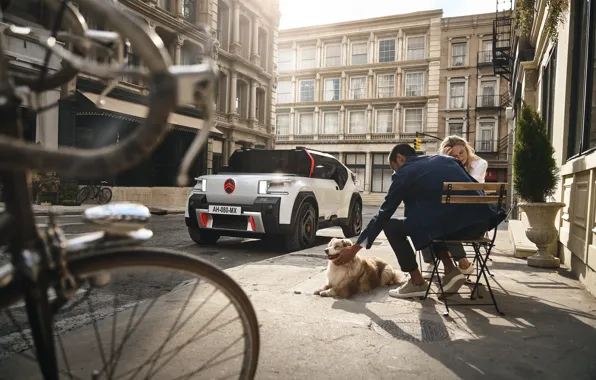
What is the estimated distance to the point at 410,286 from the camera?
3.93 meters

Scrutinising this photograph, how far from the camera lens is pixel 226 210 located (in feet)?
22.8

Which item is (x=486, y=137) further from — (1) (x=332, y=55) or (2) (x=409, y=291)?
(2) (x=409, y=291)

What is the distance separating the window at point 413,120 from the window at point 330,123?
21.6 feet

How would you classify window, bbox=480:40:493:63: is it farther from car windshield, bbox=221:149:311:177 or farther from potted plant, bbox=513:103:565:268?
potted plant, bbox=513:103:565:268

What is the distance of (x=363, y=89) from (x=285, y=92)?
833cm

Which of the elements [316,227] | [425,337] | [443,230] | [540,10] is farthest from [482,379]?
[540,10]

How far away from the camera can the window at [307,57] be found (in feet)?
148

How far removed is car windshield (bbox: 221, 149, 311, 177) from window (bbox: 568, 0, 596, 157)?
4.14 m

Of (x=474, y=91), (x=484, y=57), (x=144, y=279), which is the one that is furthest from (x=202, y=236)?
(x=484, y=57)

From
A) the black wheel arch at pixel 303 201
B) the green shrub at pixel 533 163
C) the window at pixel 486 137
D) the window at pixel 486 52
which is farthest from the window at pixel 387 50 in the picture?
the green shrub at pixel 533 163

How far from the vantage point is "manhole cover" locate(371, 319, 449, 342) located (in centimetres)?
291

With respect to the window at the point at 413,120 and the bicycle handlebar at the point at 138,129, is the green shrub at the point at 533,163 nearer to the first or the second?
the bicycle handlebar at the point at 138,129

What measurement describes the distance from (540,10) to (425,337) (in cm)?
905

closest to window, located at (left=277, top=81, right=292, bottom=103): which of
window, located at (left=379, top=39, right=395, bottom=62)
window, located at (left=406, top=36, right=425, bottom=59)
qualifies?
window, located at (left=379, top=39, right=395, bottom=62)
